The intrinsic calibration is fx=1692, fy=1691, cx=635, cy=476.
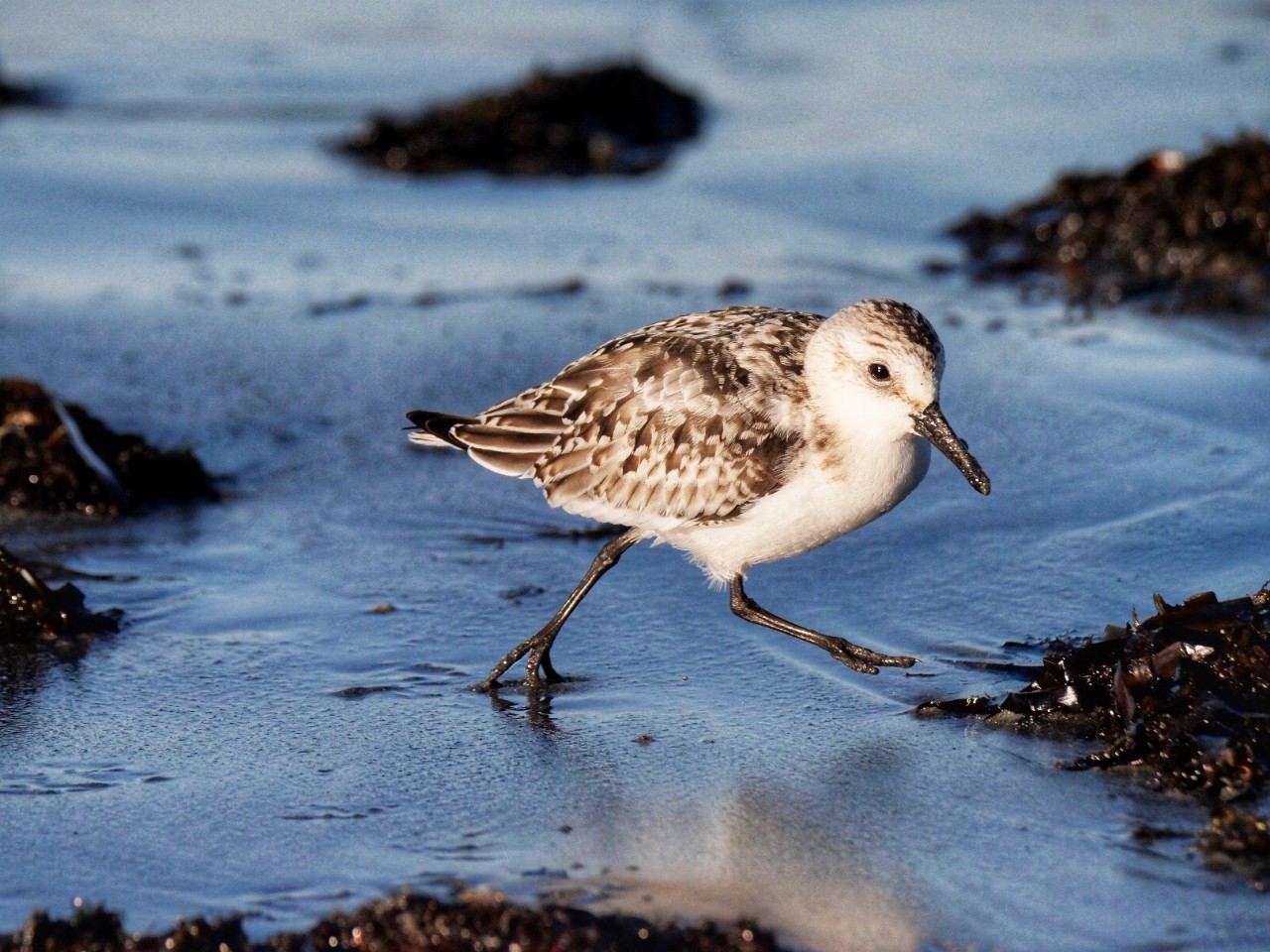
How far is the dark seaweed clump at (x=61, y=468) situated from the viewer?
6258 millimetres

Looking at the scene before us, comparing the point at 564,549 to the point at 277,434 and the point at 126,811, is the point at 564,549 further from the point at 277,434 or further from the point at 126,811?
the point at 126,811

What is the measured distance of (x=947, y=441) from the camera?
4.61m

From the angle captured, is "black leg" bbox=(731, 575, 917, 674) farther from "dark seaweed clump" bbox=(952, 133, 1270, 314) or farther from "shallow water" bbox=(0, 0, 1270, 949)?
"dark seaweed clump" bbox=(952, 133, 1270, 314)

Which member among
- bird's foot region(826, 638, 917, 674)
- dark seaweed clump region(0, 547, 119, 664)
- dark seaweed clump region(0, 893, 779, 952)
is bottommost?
dark seaweed clump region(0, 893, 779, 952)

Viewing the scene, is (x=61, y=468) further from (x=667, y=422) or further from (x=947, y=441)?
(x=947, y=441)

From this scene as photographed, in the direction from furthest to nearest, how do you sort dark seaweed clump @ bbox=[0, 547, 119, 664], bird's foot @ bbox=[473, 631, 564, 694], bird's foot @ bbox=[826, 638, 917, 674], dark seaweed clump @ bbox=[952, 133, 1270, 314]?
dark seaweed clump @ bbox=[952, 133, 1270, 314], dark seaweed clump @ bbox=[0, 547, 119, 664], bird's foot @ bbox=[473, 631, 564, 694], bird's foot @ bbox=[826, 638, 917, 674]

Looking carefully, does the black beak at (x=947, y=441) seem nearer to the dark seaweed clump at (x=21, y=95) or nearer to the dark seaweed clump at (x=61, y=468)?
the dark seaweed clump at (x=61, y=468)

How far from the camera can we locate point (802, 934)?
11.3 feet

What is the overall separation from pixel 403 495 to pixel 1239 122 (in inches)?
258

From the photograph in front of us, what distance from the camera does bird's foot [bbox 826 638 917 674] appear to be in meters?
4.79

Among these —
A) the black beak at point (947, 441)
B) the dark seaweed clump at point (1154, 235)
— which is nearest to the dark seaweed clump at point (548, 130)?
the dark seaweed clump at point (1154, 235)

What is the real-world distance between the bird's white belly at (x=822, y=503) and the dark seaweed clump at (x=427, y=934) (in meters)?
1.55

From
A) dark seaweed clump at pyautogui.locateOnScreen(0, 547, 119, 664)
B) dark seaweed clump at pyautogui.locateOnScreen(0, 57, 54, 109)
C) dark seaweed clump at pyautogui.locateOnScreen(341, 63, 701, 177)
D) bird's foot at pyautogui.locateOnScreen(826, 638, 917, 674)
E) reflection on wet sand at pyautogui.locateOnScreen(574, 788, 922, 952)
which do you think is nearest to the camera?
reflection on wet sand at pyautogui.locateOnScreen(574, 788, 922, 952)

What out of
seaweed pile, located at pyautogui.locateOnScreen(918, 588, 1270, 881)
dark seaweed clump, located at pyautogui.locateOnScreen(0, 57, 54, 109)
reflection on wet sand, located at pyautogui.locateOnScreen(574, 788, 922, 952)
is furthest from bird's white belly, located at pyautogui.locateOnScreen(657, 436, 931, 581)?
dark seaweed clump, located at pyautogui.locateOnScreen(0, 57, 54, 109)
